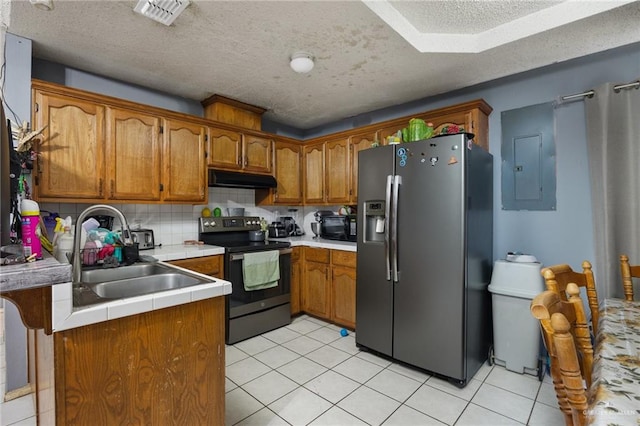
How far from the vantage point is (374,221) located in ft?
8.61

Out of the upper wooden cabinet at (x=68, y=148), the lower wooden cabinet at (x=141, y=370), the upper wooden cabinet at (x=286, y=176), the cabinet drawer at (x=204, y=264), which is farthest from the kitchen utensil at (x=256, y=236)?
the lower wooden cabinet at (x=141, y=370)

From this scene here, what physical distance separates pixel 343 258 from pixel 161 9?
95.0 inches

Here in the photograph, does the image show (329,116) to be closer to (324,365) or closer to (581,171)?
(581,171)

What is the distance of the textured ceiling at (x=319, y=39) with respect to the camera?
1.77 m

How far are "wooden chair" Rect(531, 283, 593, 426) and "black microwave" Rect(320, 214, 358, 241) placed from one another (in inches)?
89.9

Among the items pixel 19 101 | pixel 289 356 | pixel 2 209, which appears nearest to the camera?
pixel 2 209

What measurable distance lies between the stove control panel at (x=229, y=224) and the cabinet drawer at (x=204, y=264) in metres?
0.51

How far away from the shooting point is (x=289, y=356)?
257 centimetres

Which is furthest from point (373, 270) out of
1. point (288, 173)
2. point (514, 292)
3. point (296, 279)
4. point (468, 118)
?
point (288, 173)

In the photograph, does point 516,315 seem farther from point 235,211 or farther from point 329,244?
point 235,211

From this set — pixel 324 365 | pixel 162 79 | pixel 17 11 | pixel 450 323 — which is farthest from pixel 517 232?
pixel 17 11

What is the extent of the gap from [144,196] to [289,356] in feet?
6.03

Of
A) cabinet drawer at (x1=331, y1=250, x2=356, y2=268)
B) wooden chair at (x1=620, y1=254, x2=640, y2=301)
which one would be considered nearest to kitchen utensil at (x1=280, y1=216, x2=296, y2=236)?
cabinet drawer at (x1=331, y1=250, x2=356, y2=268)

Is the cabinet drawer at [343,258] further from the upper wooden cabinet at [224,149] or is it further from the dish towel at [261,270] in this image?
the upper wooden cabinet at [224,149]
